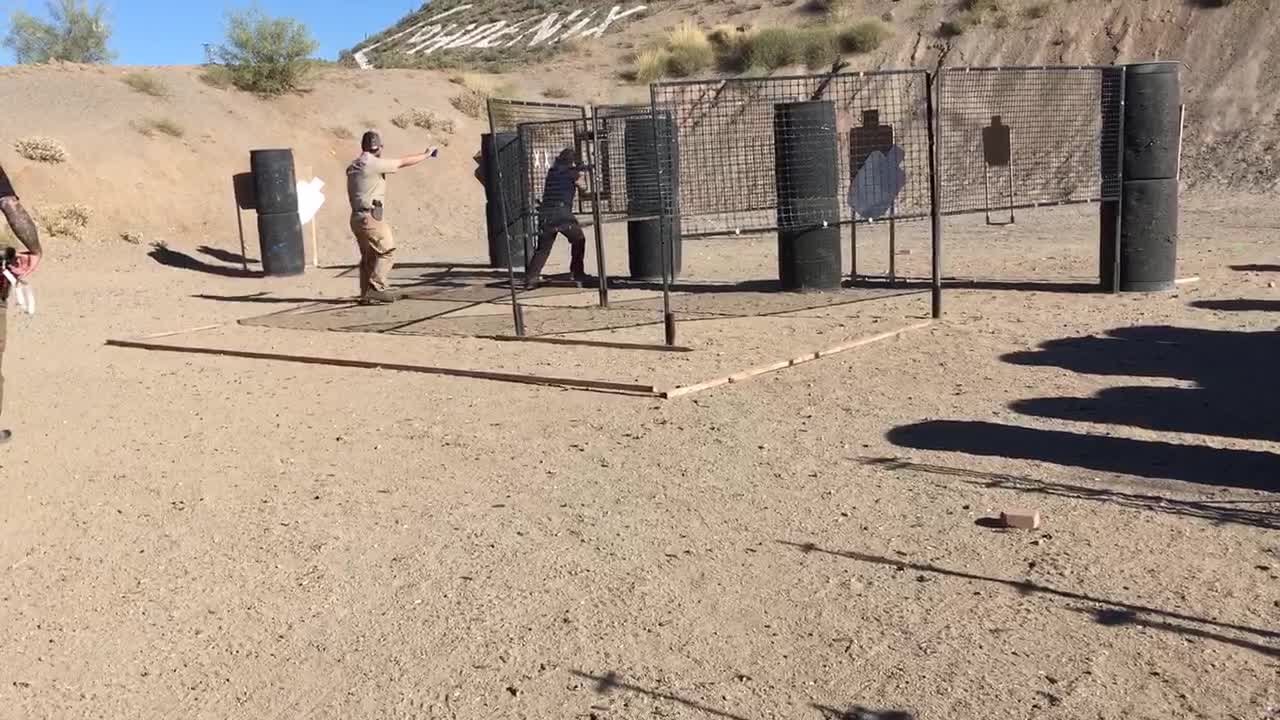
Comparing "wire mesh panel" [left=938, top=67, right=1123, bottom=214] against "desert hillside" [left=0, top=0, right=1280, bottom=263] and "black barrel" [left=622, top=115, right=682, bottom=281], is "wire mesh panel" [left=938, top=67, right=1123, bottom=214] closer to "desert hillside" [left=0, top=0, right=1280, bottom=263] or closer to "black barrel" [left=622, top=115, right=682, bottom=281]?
"desert hillside" [left=0, top=0, right=1280, bottom=263]

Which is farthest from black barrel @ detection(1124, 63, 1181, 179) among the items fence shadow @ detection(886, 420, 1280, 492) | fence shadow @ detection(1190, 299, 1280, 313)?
fence shadow @ detection(886, 420, 1280, 492)

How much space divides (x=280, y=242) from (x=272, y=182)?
0.90 meters

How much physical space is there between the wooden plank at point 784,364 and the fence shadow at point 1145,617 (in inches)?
150

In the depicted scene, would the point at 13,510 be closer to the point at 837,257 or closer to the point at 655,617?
the point at 655,617

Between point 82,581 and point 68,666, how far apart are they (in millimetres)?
1018

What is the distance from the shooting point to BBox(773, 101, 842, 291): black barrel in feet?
44.7

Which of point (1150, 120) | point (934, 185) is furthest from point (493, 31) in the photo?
point (934, 185)

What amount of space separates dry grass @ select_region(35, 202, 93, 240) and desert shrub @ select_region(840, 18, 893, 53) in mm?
22637

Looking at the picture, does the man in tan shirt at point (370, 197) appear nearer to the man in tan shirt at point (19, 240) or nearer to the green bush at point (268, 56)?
the man in tan shirt at point (19, 240)

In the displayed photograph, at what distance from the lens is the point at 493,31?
54.9m

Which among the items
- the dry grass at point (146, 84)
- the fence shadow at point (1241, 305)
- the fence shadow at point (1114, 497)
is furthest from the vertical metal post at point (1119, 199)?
the dry grass at point (146, 84)

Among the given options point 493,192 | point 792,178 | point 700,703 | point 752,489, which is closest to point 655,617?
point 700,703

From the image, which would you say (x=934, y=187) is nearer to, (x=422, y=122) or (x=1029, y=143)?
(x=1029, y=143)

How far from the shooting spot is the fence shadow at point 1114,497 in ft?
19.1
